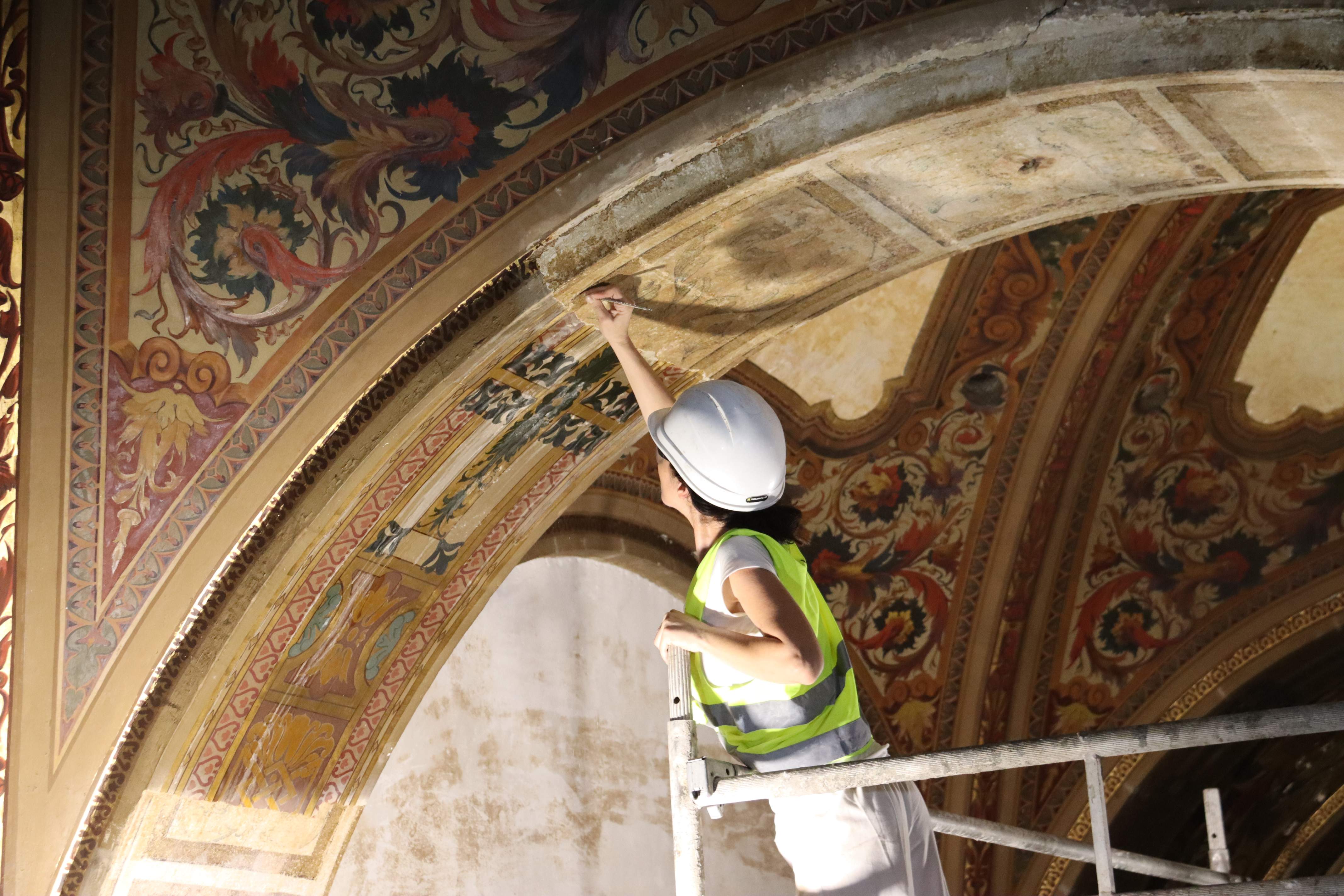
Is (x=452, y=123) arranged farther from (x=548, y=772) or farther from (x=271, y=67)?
(x=548, y=772)

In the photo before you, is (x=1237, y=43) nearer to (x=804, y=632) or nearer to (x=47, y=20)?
(x=804, y=632)

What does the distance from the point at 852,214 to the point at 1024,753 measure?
1763 mm

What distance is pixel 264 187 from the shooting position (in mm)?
3738

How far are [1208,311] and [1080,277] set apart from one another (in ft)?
2.97

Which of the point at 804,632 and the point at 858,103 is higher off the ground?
the point at 858,103

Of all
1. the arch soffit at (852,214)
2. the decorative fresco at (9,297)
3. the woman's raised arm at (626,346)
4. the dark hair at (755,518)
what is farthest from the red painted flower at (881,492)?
the dark hair at (755,518)

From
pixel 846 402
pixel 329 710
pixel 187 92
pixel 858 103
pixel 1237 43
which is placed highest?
pixel 846 402

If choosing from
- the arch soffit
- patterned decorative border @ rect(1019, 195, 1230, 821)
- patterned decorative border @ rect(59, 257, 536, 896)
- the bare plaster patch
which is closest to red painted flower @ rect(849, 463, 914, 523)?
the bare plaster patch

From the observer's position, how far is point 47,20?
3.44m

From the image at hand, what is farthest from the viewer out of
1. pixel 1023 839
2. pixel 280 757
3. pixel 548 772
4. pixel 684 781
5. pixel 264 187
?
pixel 548 772

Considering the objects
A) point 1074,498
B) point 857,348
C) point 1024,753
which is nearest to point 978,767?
point 1024,753

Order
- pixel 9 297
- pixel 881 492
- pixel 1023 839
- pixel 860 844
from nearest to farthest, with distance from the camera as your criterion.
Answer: pixel 860 844, pixel 1023 839, pixel 9 297, pixel 881 492

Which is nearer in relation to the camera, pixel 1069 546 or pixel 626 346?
pixel 626 346

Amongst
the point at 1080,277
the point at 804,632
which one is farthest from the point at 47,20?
the point at 1080,277
